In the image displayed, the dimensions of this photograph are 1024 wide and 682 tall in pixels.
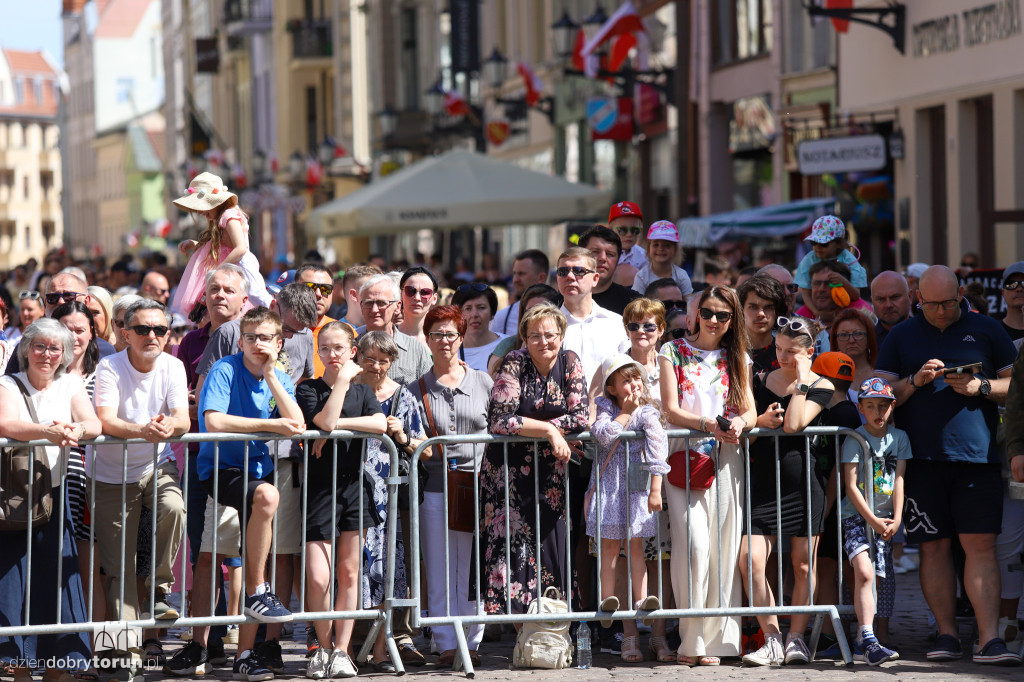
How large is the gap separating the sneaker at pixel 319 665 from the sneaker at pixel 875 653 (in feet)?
8.54

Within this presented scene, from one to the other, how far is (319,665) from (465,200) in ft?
34.8

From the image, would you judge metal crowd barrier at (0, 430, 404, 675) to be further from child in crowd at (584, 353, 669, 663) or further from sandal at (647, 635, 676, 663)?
sandal at (647, 635, 676, 663)

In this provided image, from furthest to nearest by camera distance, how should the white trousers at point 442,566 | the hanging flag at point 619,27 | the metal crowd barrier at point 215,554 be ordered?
the hanging flag at point 619,27, the white trousers at point 442,566, the metal crowd barrier at point 215,554

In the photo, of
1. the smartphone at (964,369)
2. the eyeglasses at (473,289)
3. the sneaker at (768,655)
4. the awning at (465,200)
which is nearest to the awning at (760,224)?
the awning at (465,200)

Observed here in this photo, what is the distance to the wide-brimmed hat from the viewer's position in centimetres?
920

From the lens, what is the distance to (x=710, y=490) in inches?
310

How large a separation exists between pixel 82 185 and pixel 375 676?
11411 centimetres

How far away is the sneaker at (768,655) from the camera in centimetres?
774

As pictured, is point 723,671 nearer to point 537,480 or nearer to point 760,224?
point 537,480

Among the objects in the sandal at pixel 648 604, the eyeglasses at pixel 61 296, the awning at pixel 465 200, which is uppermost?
the awning at pixel 465 200

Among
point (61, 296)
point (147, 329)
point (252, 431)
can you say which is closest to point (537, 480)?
point (252, 431)

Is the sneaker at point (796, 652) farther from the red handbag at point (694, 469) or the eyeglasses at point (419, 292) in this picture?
the eyeglasses at point (419, 292)

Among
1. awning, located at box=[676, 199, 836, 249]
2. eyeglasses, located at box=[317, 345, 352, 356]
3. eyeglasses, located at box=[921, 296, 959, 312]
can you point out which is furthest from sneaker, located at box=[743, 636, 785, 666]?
awning, located at box=[676, 199, 836, 249]

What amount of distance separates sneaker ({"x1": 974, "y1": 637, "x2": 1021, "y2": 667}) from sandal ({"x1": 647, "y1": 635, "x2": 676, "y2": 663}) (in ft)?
4.88
